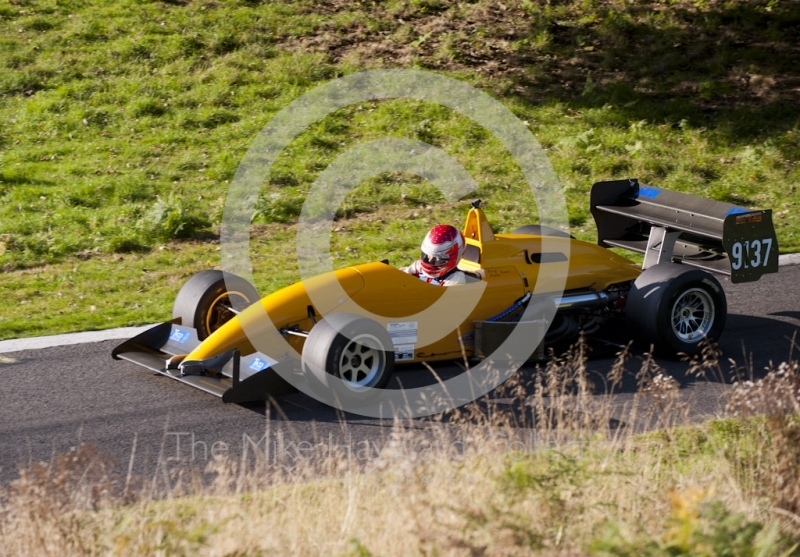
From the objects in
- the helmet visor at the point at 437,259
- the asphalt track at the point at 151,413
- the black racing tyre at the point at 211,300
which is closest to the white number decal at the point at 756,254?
the asphalt track at the point at 151,413

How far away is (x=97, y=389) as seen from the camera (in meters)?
8.05

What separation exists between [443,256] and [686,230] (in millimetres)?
2453

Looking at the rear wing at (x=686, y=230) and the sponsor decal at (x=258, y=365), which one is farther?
the rear wing at (x=686, y=230)

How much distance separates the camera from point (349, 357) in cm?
754

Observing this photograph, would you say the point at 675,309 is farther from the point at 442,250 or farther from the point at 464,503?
the point at 464,503

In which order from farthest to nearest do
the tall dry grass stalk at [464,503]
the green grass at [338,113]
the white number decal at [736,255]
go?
1. the green grass at [338,113]
2. the white number decal at [736,255]
3. the tall dry grass stalk at [464,503]

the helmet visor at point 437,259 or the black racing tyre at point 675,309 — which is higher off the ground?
the helmet visor at point 437,259

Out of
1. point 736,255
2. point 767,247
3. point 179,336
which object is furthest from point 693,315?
point 179,336

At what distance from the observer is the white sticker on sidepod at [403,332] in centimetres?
805

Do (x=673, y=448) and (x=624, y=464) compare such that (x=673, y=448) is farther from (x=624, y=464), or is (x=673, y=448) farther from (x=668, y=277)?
(x=668, y=277)

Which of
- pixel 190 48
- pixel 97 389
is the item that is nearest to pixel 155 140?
pixel 190 48

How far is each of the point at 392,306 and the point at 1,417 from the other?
10.4ft

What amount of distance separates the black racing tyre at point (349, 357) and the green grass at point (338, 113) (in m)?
3.45

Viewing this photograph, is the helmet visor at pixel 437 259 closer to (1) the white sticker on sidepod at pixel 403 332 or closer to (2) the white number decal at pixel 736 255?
(1) the white sticker on sidepod at pixel 403 332
